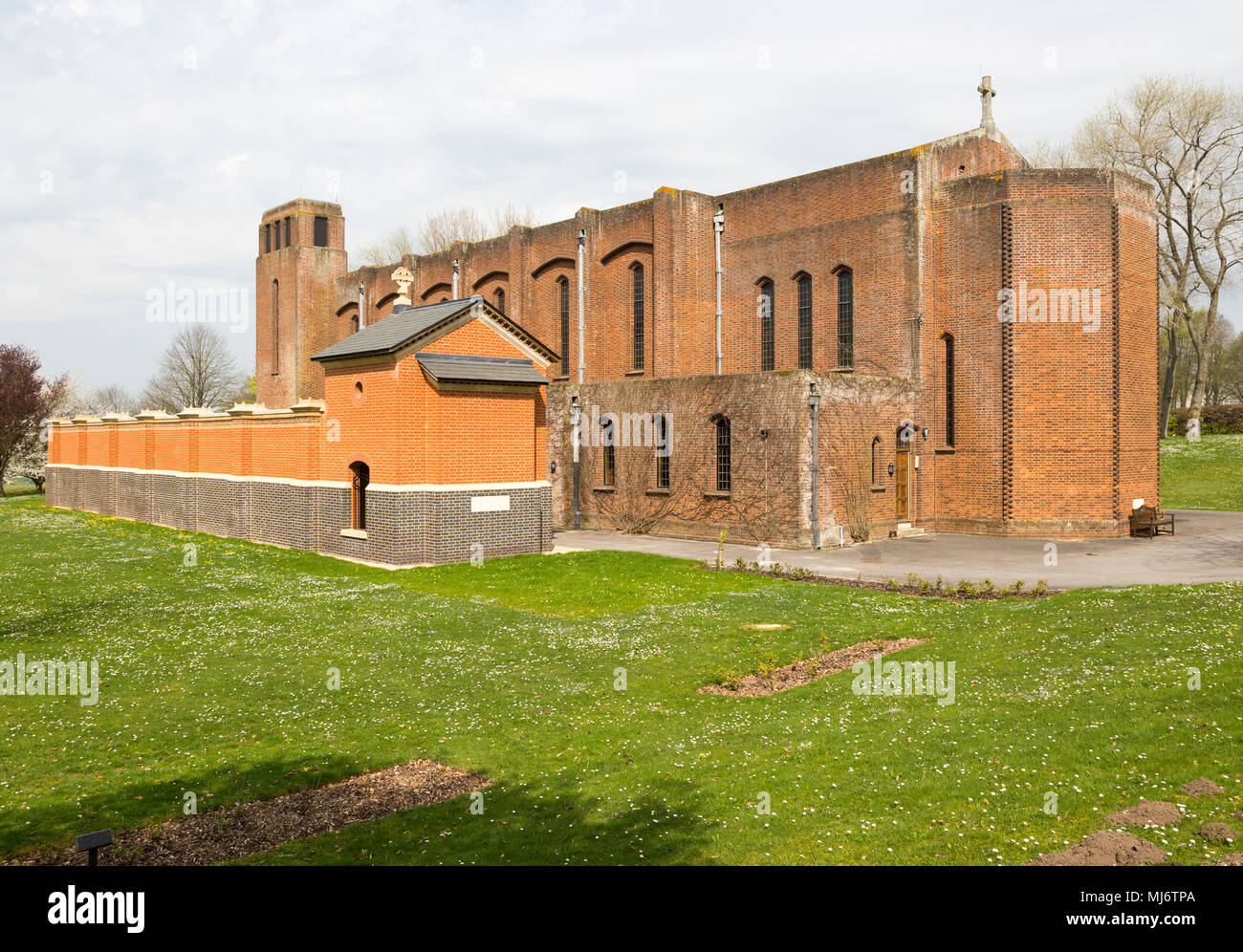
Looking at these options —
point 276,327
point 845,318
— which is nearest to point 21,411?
point 276,327

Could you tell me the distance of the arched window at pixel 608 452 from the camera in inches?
1168

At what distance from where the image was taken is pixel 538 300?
38469mm

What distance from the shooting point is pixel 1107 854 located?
17.7 feet

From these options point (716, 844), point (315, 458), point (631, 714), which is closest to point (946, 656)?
point (631, 714)

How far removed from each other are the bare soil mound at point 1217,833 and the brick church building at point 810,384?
1754cm

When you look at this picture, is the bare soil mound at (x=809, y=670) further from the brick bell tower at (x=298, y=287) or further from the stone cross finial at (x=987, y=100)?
the brick bell tower at (x=298, y=287)

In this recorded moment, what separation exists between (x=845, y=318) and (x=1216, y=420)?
36558mm

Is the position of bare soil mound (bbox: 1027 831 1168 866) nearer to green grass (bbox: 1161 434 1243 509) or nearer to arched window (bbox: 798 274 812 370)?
arched window (bbox: 798 274 812 370)

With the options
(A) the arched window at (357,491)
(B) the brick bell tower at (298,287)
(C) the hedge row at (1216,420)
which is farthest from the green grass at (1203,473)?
(B) the brick bell tower at (298,287)

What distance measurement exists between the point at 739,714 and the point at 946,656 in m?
3.56

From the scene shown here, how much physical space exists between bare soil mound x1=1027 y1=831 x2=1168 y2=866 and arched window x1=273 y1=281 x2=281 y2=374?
52.6m

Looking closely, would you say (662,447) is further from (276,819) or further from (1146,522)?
(276,819)

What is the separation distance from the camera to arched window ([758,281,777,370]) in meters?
32.1
